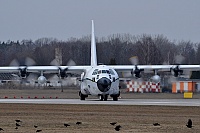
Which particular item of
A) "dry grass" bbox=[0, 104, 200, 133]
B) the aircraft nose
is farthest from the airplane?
"dry grass" bbox=[0, 104, 200, 133]

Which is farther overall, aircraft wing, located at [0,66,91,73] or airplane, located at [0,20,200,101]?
aircraft wing, located at [0,66,91,73]

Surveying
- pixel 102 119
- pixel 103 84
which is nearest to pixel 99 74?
pixel 103 84

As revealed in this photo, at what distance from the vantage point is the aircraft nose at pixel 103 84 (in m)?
49.0

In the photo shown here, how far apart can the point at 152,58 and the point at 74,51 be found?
17913mm

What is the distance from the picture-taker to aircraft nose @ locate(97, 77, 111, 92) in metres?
49.0

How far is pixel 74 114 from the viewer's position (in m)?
32.0

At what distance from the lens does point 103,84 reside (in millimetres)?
49000

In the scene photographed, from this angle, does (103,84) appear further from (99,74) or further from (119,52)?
(119,52)

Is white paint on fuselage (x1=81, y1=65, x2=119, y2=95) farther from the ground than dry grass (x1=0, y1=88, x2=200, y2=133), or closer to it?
farther from the ground

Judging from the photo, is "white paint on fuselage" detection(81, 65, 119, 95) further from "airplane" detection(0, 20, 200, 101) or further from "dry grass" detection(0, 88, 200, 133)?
"dry grass" detection(0, 88, 200, 133)

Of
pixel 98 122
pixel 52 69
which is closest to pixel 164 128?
pixel 98 122

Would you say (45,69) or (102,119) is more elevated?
(45,69)

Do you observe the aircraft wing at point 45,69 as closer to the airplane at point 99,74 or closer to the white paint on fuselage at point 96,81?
the airplane at point 99,74

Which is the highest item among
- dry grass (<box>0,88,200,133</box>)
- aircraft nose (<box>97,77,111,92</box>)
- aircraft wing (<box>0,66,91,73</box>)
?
aircraft wing (<box>0,66,91,73</box>)
